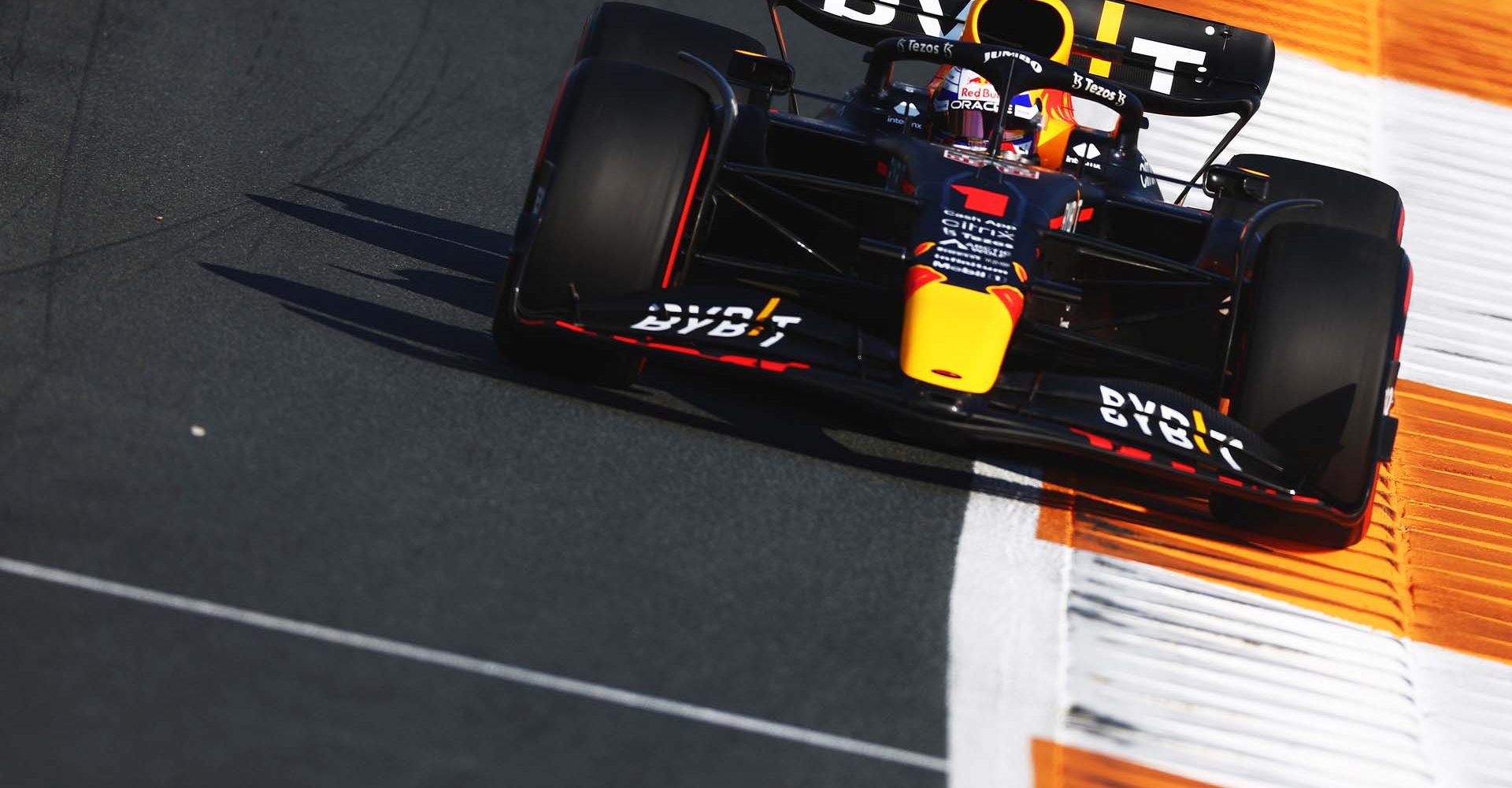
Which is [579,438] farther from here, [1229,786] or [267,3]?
[267,3]

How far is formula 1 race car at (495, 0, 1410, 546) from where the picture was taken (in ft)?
17.1

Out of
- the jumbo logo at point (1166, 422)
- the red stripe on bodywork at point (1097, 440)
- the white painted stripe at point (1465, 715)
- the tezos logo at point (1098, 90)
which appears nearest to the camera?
the red stripe on bodywork at point (1097, 440)

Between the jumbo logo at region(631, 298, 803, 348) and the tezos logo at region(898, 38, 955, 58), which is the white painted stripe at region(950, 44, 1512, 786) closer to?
the jumbo logo at region(631, 298, 803, 348)

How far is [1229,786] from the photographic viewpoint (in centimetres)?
466

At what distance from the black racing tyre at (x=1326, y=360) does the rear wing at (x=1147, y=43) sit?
2295 millimetres

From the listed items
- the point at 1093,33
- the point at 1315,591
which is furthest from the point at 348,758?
the point at 1093,33

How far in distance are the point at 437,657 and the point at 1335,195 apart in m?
4.92

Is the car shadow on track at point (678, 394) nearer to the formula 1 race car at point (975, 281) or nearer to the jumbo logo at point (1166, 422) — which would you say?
the formula 1 race car at point (975, 281)

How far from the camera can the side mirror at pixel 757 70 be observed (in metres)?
6.83

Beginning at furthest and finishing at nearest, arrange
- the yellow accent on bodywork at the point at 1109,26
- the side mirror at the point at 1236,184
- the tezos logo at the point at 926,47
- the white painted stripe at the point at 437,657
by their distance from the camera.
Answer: the yellow accent on bodywork at the point at 1109,26 → the tezos logo at the point at 926,47 → the side mirror at the point at 1236,184 → the white painted stripe at the point at 437,657

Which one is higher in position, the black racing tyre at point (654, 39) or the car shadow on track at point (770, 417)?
the black racing tyre at point (654, 39)

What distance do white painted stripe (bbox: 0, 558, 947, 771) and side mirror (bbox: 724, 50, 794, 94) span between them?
3.34 m

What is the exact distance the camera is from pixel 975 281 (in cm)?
563

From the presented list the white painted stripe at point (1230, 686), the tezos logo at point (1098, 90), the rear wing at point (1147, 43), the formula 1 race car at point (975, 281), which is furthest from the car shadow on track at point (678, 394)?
the rear wing at point (1147, 43)
